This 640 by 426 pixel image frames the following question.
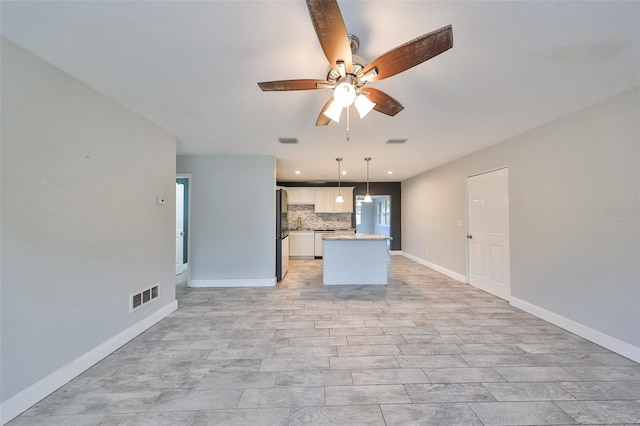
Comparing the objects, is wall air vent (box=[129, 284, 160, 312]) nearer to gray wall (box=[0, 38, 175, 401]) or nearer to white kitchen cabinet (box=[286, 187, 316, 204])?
gray wall (box=[0, 38, 175, 401])

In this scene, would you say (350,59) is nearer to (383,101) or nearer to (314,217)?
(383,101)

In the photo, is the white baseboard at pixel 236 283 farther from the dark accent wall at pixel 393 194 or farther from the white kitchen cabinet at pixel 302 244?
the dark accent wall at pixel 393 194

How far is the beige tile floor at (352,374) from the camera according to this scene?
166cm

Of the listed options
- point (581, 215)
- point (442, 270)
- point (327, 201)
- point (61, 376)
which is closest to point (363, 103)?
point (581, 215)

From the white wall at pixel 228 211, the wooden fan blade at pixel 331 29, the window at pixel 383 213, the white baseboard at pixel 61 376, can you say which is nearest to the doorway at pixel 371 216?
the window at pixel 383 213

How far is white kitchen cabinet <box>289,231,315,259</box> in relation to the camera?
7668mm

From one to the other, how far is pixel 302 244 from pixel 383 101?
6.13 meters

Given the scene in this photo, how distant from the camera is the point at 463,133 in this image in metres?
3.40

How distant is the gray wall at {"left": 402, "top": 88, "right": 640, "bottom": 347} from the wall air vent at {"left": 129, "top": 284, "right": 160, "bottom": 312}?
4701 mm

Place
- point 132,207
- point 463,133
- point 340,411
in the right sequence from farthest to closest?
point 463,133
point 132,207
point 340,411

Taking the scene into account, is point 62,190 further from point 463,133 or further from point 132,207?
point 463,133

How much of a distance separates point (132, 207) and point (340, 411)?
2.70m

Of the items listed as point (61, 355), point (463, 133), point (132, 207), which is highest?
point (463, 133)

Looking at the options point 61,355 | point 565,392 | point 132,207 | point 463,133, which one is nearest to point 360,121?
point 463,133
